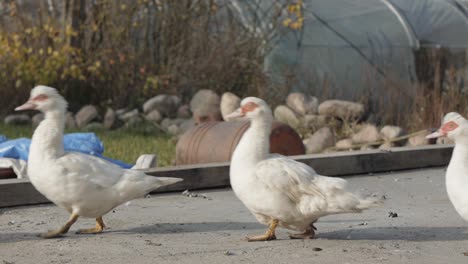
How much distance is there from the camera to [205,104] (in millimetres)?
12859

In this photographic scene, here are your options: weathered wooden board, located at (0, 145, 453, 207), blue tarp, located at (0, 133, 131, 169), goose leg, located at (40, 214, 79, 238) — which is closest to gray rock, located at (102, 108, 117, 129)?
blue tarp, located at (0, 133, 131, 169)

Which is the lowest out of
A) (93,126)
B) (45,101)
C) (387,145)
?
(93,126)

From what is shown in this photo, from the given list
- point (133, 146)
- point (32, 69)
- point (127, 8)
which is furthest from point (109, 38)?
point (133, 146)

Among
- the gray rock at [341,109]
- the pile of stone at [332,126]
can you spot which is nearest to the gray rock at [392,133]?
the pile of stone at [332,126]

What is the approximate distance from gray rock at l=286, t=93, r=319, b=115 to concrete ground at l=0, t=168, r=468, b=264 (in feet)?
15.8

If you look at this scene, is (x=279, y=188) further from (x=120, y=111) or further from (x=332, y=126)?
(x=120, y=111)

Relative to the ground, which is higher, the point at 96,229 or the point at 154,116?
the point at 96,229

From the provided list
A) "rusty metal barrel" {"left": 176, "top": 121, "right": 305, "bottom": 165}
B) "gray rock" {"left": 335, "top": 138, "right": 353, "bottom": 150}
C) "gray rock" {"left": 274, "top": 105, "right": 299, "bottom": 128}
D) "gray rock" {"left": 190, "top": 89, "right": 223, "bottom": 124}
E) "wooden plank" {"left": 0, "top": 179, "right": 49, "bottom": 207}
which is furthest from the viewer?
"gray rock" {"left": 274, "top": 105, "right": 299, "bottom": 128}

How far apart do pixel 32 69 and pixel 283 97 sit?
11.7 feet

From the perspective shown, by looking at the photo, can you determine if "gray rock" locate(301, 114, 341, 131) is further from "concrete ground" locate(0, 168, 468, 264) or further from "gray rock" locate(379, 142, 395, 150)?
"concrete ground" locate(0, 168, 468, 264)

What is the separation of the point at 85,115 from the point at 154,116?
98cm

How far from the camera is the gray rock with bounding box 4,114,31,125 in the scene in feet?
44.0

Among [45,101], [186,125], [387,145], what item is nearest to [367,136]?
[387,145]

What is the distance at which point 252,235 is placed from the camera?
5832mm
